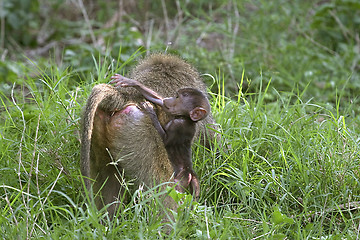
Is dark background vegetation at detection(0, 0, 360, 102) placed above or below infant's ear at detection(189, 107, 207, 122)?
below

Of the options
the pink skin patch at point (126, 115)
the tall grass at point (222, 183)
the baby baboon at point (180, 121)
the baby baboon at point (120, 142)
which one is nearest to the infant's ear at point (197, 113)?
the baby baboon at point (180, 121)

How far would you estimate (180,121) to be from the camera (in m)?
3.21

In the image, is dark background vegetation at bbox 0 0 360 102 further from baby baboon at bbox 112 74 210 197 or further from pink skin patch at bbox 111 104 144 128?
pink skin patch at bbox 111 104 144 128

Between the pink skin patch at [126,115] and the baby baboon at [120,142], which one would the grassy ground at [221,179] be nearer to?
the baby baboon at [120,142]

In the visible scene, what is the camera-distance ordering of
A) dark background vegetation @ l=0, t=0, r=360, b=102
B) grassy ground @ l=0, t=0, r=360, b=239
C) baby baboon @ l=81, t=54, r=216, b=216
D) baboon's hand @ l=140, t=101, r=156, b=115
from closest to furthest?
grassy ground @ l=0, t=0, r=360, b=239 → baby baboon @ l=81, t=54, r=216, b=216 → baboon's hand @ l=140, t=101, r=156, b=115 → dark background vegetation @ l=0, t=0, r=360, b=102

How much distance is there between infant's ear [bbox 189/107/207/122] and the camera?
315 cm

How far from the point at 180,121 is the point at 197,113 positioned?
0.12 m

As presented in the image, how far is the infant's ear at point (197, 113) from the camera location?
3146 mm

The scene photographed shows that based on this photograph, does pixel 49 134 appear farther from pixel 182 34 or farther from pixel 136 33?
pixel 182 34

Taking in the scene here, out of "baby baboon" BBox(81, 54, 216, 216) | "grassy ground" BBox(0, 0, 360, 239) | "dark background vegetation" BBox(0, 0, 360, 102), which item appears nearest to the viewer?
"grassy ground" BBox(0, 0, 360, 239)

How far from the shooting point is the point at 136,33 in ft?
21.8

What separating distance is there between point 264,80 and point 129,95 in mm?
2672

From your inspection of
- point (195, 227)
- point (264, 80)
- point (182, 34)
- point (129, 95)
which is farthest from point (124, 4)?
point (195, 227)

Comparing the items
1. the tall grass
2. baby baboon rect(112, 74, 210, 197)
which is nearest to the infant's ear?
baby baboon rect(112, 74, 210, 197)
